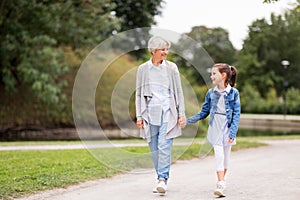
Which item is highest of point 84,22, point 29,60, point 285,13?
point 285,13

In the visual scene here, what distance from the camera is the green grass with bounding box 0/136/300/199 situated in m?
6.78

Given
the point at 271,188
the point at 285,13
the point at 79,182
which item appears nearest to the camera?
the point at 271,188

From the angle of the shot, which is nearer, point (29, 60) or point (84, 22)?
point (29, 60)

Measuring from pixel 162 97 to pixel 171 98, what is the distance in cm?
11

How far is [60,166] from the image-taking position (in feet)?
27.9

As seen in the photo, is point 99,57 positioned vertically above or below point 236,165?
above

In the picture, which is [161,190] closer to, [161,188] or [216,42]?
[161,188]

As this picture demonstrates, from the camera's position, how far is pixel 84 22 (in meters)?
22.2

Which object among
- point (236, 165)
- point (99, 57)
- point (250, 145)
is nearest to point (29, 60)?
point (99, 57)

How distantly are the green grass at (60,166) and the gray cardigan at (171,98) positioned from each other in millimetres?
1574

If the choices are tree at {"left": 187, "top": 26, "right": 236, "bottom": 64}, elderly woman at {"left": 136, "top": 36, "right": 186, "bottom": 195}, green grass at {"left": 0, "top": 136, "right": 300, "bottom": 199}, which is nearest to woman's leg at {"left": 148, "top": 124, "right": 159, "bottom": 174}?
elderly woman at {"left": 136, "top": 36, "right": 186, "bottom": 195}

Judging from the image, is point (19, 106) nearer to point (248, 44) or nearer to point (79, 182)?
point (79, 182)

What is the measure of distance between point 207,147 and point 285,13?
43.4 meters

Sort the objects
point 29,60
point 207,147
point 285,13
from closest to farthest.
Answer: point 207,147, point 29,60, point 285,13
